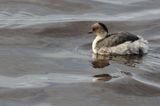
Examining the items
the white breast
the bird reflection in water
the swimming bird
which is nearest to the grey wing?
the swimming bird

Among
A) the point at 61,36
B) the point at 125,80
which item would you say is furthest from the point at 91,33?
the point at 125,80

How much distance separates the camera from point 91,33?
1233cm

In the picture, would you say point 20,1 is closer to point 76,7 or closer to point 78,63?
point 76,7

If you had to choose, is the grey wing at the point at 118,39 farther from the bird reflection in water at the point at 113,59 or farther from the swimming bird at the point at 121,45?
the bird reflection in water at the point at 113,59

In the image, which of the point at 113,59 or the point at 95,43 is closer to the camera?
the point at 113,59

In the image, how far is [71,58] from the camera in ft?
37.0

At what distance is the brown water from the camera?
9.30 m

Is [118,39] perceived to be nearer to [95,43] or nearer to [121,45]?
[121,45]

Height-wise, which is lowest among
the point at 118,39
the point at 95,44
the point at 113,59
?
the point at 113,59

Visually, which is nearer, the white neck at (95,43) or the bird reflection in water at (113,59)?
the bird reflection in water at (113,59)

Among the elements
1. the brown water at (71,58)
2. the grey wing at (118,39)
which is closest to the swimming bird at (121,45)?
the grey wing at (118,39)

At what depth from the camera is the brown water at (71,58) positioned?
930 cm

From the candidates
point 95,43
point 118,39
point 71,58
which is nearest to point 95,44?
point 95,43

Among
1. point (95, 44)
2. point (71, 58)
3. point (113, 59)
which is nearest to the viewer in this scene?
point (71, 58)
